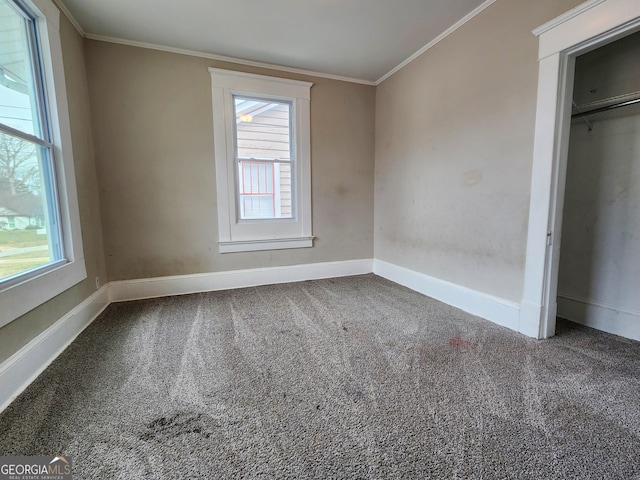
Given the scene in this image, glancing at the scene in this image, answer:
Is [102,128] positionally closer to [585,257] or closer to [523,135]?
[523,135]

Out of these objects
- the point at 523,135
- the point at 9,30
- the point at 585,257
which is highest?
the point at 9,30

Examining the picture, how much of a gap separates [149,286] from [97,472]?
2.28 m

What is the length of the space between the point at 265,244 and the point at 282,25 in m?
2.20

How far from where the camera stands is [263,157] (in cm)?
338

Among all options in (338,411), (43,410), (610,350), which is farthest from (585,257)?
(43,410)

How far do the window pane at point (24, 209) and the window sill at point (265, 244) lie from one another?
1.50 m

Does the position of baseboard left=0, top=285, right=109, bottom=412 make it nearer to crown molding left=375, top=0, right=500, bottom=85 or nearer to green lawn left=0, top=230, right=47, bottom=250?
green lawn left=0, top=230, right=47, bottom=250

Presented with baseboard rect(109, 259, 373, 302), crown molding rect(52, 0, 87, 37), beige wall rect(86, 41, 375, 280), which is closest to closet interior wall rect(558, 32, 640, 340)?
baseboard rect(109, 259, 373, 302)

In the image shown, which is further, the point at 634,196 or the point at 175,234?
the point at 175,234

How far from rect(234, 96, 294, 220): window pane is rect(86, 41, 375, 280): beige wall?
0.32 meters

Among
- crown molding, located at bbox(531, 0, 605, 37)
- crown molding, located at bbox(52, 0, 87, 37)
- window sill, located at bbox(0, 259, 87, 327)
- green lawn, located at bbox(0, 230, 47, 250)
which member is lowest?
window sill, located at bbox(0, 259, 87, 327)

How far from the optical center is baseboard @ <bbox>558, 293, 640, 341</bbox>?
206 cm

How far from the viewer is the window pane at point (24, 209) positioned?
1.59 meters

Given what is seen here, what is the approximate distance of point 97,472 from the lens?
1.03 metres
